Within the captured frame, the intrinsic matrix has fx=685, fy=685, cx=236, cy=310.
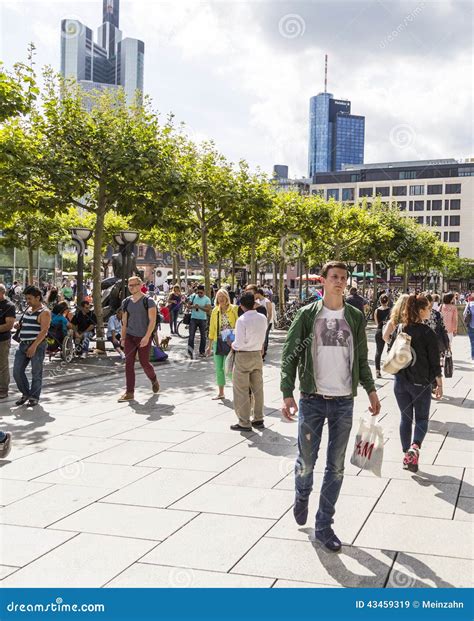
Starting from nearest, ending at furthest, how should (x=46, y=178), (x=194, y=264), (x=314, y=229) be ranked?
(x=46, y=178) → (x=314, y=229) → (x=194, y=264)

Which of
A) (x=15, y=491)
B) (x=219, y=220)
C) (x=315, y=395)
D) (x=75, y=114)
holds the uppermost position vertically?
(x=75, y=114)

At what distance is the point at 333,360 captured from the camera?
4555 millimetres

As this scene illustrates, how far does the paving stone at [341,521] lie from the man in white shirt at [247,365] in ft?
8.79

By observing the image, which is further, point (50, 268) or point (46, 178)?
point (50, 268)

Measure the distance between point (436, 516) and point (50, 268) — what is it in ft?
141

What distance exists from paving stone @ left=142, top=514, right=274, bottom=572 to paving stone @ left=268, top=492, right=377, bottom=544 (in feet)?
0.40

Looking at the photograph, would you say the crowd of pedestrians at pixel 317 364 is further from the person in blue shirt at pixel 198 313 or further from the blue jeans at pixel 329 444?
the person in blue shirt at pixel 198 313

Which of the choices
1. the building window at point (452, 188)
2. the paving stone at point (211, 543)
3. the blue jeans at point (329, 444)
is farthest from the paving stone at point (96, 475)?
the building window at point (452, 188)

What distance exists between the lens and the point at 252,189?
22703mm

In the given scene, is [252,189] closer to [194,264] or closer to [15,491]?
[15,491]

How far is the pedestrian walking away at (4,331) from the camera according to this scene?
1005 centimetres

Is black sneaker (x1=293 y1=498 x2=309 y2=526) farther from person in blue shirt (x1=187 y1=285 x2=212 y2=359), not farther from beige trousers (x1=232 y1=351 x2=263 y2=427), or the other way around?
person in blue shirt (x1=187 y1=285 x2=212 y2=359)

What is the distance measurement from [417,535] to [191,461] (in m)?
2.57

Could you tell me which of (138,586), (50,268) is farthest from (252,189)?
(50,268)
